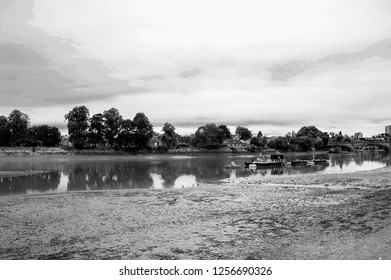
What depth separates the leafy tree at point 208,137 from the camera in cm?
12000

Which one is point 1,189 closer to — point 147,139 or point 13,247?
point 13,247

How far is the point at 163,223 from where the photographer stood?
1209cm

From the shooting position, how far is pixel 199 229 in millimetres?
11000

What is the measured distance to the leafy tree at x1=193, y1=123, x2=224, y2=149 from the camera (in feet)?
Answer: 394

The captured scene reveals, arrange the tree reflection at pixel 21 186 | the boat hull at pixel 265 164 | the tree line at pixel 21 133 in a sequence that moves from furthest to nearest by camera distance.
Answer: the boat hull at pixel 265 164 → the tree line at pixel 21 133 → the tree reflection at pixel 21 186

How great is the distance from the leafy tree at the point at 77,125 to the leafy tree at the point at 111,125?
505 cm

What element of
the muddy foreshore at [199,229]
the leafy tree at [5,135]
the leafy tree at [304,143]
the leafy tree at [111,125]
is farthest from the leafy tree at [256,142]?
the muddy foreshore at [199,229]

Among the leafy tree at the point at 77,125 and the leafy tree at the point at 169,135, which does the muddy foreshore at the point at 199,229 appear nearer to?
the leafy tree at the point at 77,125

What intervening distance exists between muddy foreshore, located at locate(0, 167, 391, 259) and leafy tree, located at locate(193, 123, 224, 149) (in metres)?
103

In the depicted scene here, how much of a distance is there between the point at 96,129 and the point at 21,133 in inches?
1513

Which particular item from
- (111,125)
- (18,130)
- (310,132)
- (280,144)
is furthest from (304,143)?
(18,130)

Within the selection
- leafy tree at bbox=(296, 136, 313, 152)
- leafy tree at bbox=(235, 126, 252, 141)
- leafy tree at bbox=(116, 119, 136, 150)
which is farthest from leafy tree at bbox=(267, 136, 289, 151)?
leafy tree at bbox=(116, 119, 136, 150)

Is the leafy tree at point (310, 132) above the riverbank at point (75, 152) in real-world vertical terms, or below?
above

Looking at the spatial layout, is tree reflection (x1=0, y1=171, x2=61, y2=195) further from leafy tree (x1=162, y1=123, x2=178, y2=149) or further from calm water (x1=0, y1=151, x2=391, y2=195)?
leafy tree (x1=162, y1=123, x2=178, y2=149)
